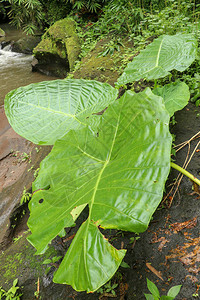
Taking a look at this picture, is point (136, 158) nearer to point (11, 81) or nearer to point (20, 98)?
point (20, 98)

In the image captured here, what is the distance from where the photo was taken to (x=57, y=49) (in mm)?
5254

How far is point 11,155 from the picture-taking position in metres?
3.23

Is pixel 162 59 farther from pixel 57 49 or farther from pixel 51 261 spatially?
pixel 57 49

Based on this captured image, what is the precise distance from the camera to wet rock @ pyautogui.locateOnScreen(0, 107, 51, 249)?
2242 mm

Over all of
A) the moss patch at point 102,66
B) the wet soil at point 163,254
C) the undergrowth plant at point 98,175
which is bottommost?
the wet soil at point 163,254

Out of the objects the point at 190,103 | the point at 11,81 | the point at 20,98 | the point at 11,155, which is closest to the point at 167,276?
the point at 20,98

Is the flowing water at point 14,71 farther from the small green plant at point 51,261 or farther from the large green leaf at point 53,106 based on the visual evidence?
the small green plant at point 51,261

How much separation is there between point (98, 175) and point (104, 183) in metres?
→ 0.09

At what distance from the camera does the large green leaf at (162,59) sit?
1.57 m

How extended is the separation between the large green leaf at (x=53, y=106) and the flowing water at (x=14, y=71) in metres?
3.33

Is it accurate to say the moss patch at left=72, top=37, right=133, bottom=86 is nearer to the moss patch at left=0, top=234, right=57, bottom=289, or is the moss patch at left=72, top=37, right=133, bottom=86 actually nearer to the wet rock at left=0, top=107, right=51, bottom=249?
the wet rock at left=0, top=107, right=51, bottom=249

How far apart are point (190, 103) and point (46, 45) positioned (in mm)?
4480

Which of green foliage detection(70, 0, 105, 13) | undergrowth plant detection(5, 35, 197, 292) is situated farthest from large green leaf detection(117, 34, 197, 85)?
green foliage detection(70, 0, 105, 13)

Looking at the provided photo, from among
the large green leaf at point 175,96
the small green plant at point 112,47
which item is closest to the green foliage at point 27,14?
the small green plant at point 112,47
